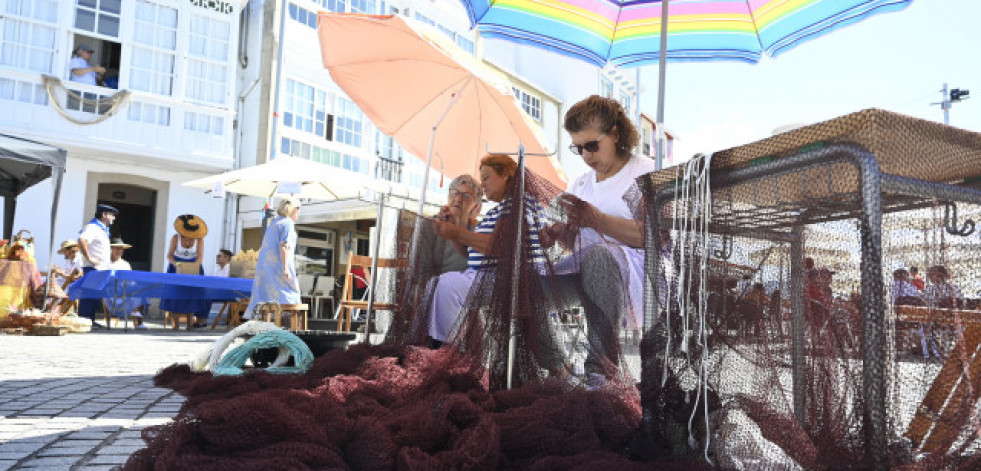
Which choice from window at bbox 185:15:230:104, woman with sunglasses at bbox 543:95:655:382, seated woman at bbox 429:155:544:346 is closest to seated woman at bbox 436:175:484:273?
seated woman at bbox 429:155:544:346

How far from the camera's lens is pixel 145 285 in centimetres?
1003

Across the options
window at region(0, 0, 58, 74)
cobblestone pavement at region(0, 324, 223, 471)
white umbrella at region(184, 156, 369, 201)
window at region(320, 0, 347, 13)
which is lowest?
cobblestone pavement at region(0, 324, 223, 471)

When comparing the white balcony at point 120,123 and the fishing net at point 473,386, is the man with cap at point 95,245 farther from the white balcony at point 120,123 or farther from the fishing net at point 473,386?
the fishing net at point 473,386

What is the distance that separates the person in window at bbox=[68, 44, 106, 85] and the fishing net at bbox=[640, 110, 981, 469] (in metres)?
17.9

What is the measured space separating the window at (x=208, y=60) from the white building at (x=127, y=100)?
0.03 meters

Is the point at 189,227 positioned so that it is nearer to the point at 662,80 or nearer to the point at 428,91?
the point at 428,91

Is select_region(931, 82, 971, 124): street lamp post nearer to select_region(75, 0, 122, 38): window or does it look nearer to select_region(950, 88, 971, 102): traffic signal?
select_region(950, 88, 971, 102): traffic signal

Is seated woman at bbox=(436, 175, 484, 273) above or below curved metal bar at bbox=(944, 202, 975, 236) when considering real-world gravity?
above

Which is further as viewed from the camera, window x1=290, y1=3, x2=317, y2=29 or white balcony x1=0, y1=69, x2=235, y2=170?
window x1=290, y1=3, x2=317, y2=29

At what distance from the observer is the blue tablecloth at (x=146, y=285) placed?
9547 mm

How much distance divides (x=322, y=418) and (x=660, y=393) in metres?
1.06

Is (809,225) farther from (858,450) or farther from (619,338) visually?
(619,338)

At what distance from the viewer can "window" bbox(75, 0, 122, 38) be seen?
16.3 metres

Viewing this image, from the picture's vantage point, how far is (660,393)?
205 centimetres
